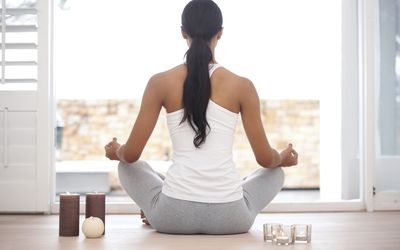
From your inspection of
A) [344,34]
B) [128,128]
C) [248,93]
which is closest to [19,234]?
[248,93]

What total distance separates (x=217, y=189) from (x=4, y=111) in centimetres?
179

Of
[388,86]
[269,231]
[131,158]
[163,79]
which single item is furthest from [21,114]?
[388,86]

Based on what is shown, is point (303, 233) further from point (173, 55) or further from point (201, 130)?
point (173, 55)

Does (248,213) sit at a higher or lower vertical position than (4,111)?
lower

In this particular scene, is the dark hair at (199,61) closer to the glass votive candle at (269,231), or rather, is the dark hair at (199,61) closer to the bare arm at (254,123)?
the bare arm at (254,123)

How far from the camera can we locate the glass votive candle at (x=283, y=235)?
2832 mm

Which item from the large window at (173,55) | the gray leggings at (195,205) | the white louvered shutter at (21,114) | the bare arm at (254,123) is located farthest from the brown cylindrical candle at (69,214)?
the large window at (173,55)

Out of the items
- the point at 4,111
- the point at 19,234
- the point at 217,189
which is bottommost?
the point at 19,234

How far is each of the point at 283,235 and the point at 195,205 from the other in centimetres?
36

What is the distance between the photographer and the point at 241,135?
7859 mm

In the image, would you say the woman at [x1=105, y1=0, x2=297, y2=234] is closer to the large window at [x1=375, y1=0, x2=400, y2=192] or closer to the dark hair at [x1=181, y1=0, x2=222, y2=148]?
the dark hair at [x1=181, y1=0, x2=222, y2=148]

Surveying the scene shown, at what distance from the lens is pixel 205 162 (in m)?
3.01

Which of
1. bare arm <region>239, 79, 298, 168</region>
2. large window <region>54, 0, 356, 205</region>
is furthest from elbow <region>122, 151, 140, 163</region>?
large window <region>54, 0, 356, 205</region>

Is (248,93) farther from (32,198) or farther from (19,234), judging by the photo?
(32,198)
